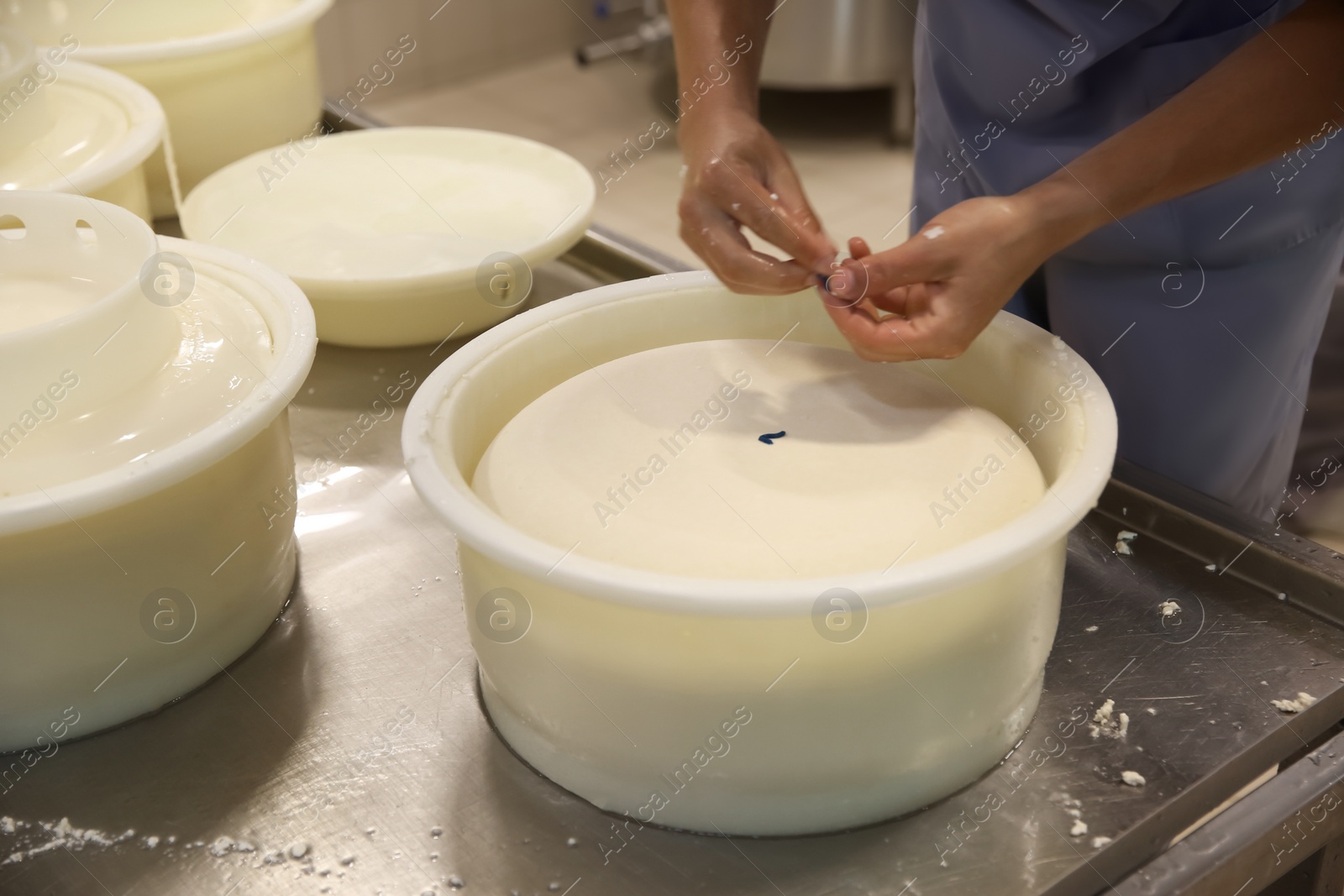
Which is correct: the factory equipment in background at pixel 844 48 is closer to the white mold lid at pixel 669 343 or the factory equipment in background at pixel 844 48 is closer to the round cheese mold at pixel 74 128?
the round cheese mold at pixel 74 128

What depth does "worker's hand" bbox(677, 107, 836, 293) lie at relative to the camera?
3.72ft

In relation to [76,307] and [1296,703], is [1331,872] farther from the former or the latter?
[76,307]

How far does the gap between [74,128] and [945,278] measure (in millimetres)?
1153

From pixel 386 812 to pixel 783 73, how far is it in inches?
149

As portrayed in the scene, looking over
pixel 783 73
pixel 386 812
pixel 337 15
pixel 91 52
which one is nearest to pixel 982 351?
pixel 386 812

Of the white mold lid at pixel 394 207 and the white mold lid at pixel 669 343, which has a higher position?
the white mold lid at pixel 669 343

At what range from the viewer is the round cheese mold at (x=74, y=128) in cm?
142

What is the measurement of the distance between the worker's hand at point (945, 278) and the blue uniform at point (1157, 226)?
0.33m

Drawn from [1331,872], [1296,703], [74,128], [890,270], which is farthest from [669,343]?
[74,128]

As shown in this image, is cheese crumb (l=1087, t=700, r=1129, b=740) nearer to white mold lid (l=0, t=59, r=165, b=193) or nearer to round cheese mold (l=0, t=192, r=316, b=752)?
round cheese mold (l=0, t=192, r=316, b=752)

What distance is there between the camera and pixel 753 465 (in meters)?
1.02

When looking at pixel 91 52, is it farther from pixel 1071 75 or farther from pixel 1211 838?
pixel 1211 838

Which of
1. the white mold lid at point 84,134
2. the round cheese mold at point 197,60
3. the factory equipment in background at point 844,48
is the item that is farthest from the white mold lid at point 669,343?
the factory equipment in background at point 844,48

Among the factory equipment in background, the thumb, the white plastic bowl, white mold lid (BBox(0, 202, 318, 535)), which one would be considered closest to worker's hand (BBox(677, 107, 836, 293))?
the thumb
